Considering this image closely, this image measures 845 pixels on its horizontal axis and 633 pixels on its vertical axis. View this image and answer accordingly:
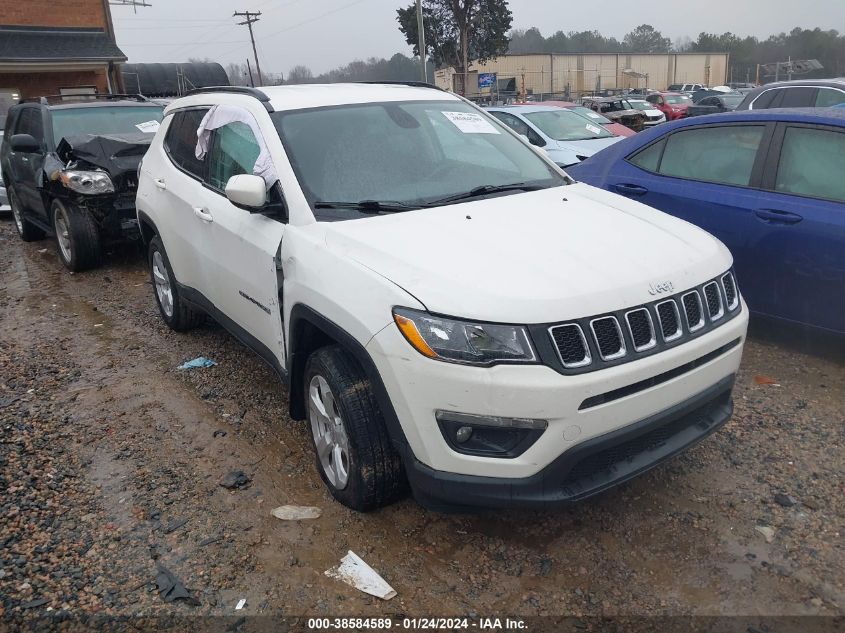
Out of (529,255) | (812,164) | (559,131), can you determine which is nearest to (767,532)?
(529,255)

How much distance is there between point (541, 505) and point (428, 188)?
171cm

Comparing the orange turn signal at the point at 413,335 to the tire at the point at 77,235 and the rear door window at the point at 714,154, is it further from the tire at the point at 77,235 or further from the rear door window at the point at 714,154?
the tire at the point at 77,235

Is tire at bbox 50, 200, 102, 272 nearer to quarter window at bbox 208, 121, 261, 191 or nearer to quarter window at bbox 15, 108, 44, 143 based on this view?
quarter window at bbox 15, 108, 44, 143

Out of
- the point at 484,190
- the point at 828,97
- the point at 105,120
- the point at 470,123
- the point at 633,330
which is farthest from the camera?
the point at 828,97

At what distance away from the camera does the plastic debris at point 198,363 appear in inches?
197

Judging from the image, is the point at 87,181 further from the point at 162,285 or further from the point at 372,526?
the point at 372,526

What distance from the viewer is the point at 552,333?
249 cm

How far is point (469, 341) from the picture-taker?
250 centimetres

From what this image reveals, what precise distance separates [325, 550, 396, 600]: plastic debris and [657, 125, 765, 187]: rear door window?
3.56 metres

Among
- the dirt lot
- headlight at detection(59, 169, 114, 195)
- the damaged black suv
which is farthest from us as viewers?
the damaged black suv

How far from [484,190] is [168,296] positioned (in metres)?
3.01

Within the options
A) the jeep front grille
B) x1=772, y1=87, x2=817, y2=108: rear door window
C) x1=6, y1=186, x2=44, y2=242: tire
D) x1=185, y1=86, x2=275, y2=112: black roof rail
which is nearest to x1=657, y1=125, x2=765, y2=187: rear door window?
the jeep front grille

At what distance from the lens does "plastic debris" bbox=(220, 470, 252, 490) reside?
3.49 m

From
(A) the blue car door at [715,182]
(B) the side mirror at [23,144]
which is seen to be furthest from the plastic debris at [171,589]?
(B) the side mirror at [23,144]
